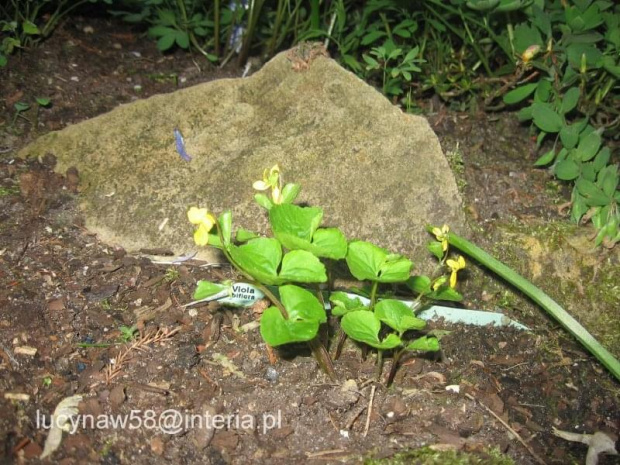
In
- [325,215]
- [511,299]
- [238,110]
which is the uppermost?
[238,110]

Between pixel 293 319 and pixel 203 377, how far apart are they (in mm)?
Answer: 393

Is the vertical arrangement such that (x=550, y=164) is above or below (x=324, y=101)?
below

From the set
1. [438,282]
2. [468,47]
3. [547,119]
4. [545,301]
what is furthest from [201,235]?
[468,47]

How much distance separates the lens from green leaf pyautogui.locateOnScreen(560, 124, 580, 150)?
83.7 inches

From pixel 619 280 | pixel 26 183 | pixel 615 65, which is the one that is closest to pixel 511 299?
pixel 619 280

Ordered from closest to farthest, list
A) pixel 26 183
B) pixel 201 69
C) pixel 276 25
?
pixel 26 183, pixel 276 25, pixel 201 69

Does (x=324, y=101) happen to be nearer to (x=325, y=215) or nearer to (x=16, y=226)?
(x=325, y=215)

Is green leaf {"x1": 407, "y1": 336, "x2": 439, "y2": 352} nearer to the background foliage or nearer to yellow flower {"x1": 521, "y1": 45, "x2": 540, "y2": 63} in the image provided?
the background foliage

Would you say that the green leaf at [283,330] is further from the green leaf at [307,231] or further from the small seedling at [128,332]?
the small seedling at [128,332]

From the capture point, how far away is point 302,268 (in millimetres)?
1386

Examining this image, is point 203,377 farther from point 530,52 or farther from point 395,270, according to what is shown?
point 530,52

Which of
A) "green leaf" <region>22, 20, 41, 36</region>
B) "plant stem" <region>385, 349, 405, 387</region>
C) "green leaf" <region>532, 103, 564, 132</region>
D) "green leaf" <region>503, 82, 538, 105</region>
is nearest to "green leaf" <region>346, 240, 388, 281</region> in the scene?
"plant stem" <region>385, 349, 405, 387</region>

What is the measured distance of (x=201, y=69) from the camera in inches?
112

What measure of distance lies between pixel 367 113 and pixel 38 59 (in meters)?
1.40
